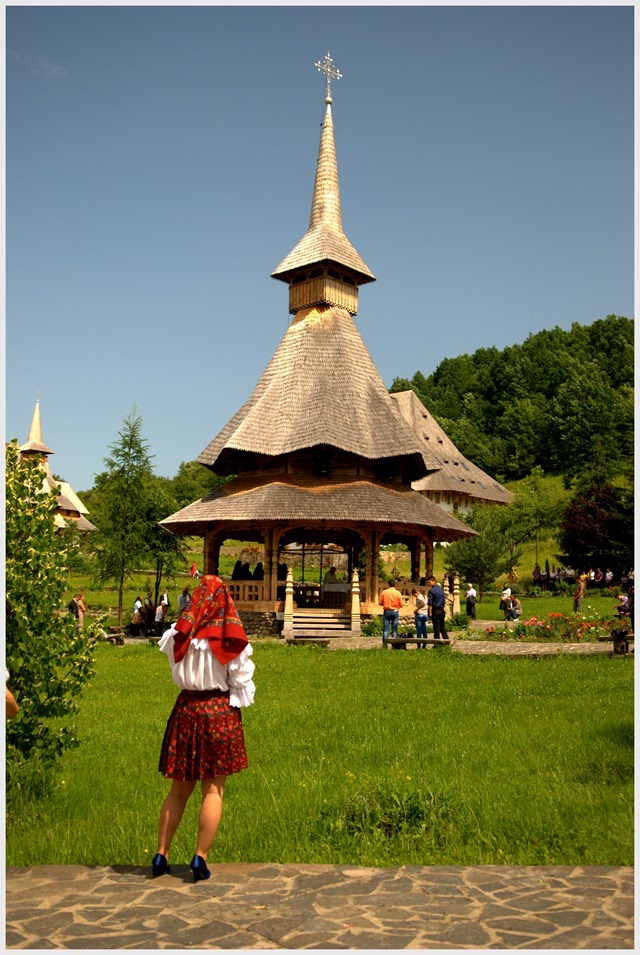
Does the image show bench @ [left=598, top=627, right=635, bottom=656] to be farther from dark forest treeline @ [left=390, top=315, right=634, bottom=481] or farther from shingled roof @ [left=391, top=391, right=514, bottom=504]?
dark forest treeline @ [left=390, top=315, right=634, bottom=481]

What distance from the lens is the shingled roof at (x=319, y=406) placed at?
28453mm

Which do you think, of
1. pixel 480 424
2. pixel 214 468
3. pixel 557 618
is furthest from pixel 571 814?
pixel 480 424

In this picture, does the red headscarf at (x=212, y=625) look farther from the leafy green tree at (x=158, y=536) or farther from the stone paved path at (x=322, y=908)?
the leafy green tree at (x=158, y=536)

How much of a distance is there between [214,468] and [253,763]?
22.5 metres

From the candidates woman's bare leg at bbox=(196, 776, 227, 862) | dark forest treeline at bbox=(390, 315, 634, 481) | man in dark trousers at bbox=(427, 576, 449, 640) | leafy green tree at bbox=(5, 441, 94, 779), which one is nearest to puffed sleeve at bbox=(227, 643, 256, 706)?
woman's bare leg at bbox=(196, 776, 227, 862)

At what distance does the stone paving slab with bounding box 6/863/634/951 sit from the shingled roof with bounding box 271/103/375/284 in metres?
28.6

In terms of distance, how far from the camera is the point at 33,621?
25.4ft

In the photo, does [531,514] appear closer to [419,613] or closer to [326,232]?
[326,232]

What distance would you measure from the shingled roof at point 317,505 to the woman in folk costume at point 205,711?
1974 cm

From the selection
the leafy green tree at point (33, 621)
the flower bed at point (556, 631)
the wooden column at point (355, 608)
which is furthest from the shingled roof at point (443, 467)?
the leafy green tree at point (33, 621)

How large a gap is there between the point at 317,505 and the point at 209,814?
20.7 meters

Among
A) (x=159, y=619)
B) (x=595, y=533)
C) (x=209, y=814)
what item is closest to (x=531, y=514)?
(x=595, y=533)

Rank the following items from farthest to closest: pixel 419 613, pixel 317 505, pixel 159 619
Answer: pixel 159 619 < pixel 317 505 < pixel 419 613

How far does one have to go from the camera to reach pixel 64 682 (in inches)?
312
